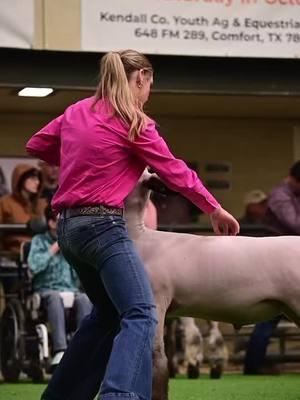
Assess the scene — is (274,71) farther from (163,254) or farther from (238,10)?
(163,254)

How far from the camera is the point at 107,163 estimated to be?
6.44 m

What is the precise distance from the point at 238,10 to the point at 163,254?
527 centimetres

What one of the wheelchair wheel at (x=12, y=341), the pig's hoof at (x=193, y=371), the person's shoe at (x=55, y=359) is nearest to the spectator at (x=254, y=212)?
the pig's hoof at (x=193, y=371)

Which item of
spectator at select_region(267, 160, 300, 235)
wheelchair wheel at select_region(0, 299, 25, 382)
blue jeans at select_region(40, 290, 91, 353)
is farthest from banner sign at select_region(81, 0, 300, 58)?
wheelchair wheel at select_region(0, 299, 25, 382)

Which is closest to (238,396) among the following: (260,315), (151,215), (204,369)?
(151,215)

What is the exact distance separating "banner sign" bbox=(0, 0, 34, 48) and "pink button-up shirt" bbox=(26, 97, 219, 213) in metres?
5.03

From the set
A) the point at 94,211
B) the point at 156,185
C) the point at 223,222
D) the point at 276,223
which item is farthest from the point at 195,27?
the point at 94,211

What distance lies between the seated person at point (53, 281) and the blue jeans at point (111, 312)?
4614 mm

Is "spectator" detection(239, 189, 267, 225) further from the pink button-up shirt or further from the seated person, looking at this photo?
the pink button-up shirt

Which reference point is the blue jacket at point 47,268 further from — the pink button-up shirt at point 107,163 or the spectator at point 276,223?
the pink button-up shirt at point 107,163

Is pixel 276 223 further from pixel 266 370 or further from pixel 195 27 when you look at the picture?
pixel 195 27

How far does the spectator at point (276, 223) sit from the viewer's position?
12.4 m

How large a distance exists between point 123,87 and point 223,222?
90 centimetres

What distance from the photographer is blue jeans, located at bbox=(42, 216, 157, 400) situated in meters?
6.17
